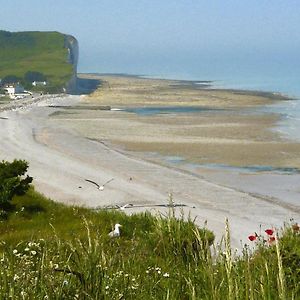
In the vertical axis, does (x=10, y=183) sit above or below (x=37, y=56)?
below

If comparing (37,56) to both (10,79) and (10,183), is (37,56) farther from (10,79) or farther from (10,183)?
(10,183)

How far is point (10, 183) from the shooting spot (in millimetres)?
14242

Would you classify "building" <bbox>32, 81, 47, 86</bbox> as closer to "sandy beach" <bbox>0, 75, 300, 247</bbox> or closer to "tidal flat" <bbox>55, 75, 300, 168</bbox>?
"tidal flat" <bbox>55, 75, 300, 168</bbox>

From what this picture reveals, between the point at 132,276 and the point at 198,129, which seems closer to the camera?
the point at 132,276

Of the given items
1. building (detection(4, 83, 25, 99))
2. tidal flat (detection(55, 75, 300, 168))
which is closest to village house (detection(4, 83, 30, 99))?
building (detection(4, 83, 25, 99))

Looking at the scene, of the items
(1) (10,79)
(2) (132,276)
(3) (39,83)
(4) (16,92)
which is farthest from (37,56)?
(2) (132,276)

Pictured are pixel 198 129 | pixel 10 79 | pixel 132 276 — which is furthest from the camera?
pixel 10 79

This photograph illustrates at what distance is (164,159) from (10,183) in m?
18.3

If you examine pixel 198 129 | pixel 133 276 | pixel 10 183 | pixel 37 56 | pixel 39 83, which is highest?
pixel 37 56

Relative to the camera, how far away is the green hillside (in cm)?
11188

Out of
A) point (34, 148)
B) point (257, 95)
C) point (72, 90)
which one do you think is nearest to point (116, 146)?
point (34, 148)

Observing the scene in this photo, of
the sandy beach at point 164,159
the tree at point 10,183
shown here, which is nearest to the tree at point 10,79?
the sandy beach at point 164,159

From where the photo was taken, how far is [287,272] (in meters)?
7.34

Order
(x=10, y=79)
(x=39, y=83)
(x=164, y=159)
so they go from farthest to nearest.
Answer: (x=10, y=79)
(x=39, y=83)
(x=164, y=159)
